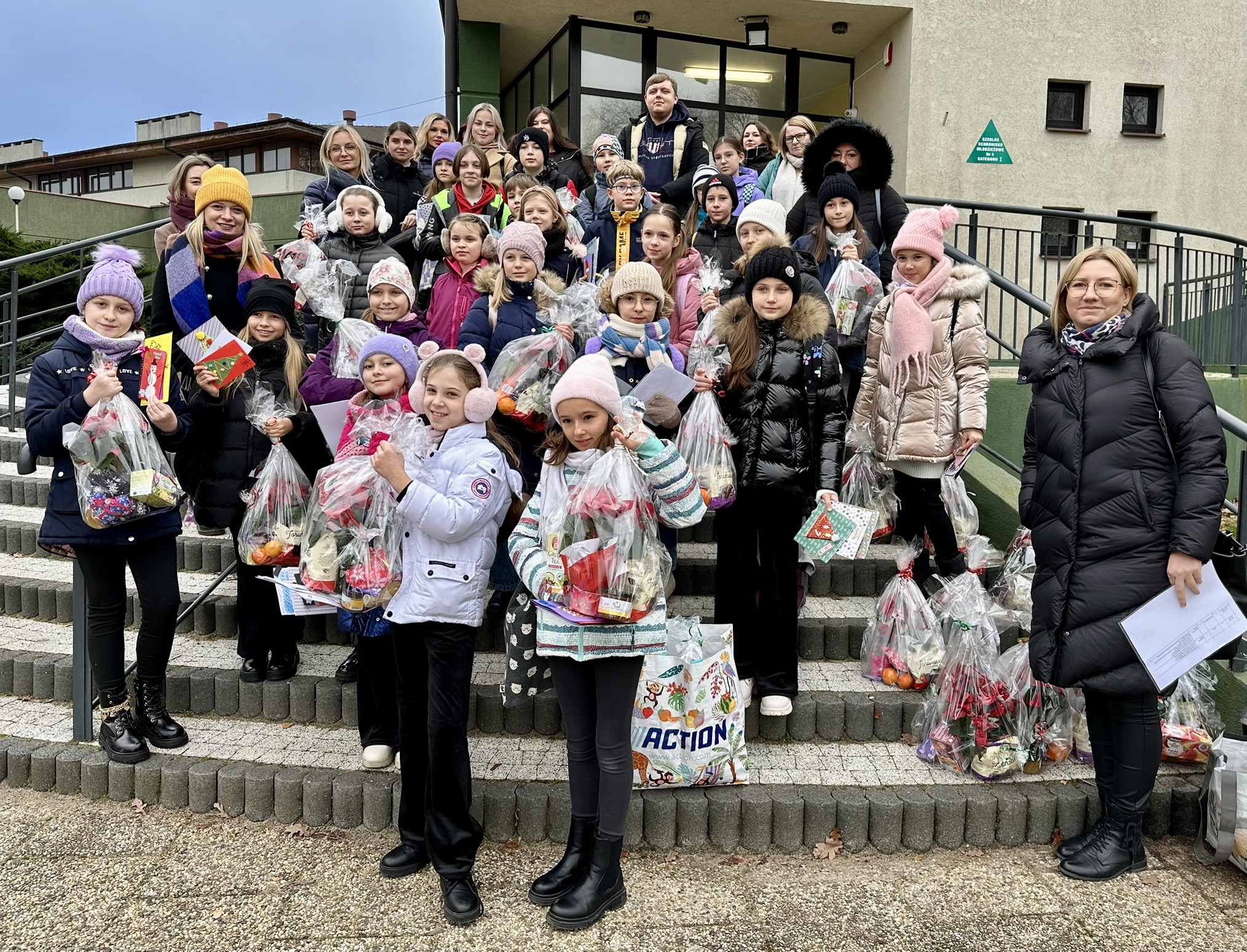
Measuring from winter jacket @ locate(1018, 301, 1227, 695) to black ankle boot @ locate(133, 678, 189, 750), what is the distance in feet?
11.4

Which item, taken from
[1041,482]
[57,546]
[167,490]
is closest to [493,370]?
[167,490]

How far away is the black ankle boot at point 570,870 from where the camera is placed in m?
3.01

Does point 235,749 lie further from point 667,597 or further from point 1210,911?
point 1210,911

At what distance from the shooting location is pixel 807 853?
3.38 meters

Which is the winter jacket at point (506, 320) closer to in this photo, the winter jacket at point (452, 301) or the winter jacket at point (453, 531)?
the winter jacket at point (452, 301)

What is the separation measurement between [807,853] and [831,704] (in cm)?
69

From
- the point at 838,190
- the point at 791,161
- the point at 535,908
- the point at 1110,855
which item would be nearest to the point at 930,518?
the point at 1110,855

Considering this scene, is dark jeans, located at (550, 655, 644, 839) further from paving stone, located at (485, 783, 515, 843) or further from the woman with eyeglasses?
the woman with eyeglasses

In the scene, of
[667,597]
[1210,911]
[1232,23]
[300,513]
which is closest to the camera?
[1210,911]

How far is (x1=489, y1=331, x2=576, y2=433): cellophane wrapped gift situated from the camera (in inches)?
151

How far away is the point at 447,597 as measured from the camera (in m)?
2.96

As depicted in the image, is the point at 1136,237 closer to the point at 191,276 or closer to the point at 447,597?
the point at 191,276

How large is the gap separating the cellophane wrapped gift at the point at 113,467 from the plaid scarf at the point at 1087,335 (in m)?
3.49

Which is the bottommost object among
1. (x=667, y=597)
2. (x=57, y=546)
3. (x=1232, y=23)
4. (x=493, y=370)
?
(x=667, y=597)
